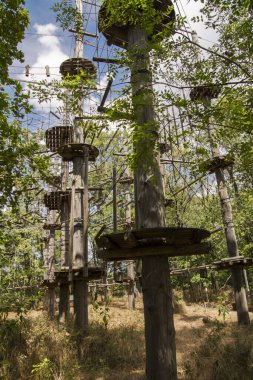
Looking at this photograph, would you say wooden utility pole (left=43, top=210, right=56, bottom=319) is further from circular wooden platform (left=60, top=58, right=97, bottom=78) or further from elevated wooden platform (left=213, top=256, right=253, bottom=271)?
circular wooden platform (left=60, top=58, right=97, bottom=78)

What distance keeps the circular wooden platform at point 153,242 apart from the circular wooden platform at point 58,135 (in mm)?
9068

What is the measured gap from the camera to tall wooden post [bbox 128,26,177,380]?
4.84 meters

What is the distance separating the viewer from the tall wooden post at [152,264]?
4844mm

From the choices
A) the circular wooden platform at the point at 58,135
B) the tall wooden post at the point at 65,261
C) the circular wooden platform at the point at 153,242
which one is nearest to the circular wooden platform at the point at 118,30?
the circular wooden platform at the point at 153,242

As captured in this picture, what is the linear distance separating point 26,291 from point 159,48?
1864cm

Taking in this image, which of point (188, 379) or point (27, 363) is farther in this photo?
point (27, 363)

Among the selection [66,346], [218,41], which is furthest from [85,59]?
[66,346]

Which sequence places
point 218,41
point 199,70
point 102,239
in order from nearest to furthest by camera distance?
point 102,239
point 199,70
point 218,41

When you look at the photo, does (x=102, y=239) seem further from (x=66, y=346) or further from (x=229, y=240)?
(x=229, y=240)

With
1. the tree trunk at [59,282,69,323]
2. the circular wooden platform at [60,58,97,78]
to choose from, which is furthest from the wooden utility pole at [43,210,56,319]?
the circular wooden platform at [60,58,97,78]

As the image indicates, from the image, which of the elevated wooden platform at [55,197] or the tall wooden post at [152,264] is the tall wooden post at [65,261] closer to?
the elevated wooden platform at [55,197]

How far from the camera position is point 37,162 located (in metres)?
7.04

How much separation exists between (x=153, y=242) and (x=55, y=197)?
993cm

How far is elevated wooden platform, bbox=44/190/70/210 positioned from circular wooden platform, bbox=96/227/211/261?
8.48m
